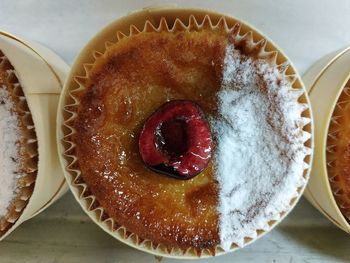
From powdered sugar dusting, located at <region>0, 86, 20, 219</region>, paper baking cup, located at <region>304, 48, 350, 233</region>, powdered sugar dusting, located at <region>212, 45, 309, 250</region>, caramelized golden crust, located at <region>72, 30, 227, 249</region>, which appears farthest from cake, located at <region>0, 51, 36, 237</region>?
paper baking cup, located at <region>304, 48, 350, 233</region>

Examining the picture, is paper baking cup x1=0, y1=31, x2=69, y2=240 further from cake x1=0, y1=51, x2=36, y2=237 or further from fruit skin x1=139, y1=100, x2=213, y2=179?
fruit skin x1=139, y1=100, x2=213, y2=179

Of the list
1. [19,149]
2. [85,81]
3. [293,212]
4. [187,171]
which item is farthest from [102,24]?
[293,212]

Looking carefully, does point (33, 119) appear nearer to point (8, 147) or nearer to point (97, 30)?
point (8, 147)

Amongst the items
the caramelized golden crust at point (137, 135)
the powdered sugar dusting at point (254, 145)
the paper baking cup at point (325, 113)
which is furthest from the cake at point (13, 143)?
the paper baking cup at point (325, 113)

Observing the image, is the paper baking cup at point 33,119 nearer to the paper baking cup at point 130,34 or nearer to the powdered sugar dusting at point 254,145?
the paper baking cup at point 130,34

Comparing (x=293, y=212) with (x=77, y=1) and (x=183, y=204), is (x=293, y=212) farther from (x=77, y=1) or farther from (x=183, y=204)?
(x=77, y=1)

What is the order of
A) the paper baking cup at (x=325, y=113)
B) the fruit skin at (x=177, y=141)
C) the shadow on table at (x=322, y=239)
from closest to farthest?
1. the fruit skin at (x=177, y=141)
2. the paper baking cup at (x=325, y=113)
3. the shadow on table at (x=322, y=239)

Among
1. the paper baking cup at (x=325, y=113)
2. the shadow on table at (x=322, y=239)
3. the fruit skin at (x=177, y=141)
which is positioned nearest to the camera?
the fruit skin at (x=177, y=141)
